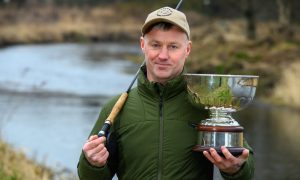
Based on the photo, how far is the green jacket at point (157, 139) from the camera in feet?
13.3

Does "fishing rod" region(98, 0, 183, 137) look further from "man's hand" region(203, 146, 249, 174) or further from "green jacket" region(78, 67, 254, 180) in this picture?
"man's hand" region(203, 146, 249, 174)

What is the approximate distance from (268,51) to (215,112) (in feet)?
93.9

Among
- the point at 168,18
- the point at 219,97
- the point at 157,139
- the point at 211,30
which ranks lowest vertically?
the point at 211,30

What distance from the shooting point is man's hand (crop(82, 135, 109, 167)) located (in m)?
3.83

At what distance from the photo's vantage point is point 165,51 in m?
3.99

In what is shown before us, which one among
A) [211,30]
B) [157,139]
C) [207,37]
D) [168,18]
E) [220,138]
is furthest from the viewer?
[211,30]

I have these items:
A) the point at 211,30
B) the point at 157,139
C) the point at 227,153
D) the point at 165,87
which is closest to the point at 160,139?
the point at 157,139

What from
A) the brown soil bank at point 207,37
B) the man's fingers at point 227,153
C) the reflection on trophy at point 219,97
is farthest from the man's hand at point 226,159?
the brown soil bank at point 207,37

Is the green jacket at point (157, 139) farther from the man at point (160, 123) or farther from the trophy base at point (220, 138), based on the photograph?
the trophy base at point (220, 138)

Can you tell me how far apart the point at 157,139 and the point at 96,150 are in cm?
37

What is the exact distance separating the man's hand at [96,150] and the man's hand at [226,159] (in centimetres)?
49

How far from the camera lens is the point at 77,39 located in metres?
70.8

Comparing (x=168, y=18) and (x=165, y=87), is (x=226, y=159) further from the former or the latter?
(x=168, y=18)

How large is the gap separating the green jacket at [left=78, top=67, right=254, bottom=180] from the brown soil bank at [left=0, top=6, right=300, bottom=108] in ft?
56.7
